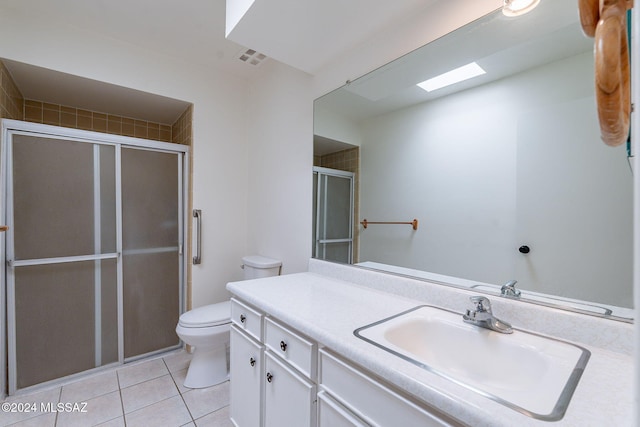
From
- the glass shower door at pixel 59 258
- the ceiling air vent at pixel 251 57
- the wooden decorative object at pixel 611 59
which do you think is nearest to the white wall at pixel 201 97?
the ceiling air vent at pixel 251 57

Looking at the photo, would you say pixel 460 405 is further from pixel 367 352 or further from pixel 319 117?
pixel 319 117

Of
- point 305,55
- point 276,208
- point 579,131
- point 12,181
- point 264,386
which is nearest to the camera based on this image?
point 579,131

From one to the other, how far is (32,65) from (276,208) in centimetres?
183

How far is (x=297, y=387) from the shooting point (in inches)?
39.1

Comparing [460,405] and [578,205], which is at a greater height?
[578,205]

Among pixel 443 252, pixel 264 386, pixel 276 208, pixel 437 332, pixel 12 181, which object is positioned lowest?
pixel 264 386

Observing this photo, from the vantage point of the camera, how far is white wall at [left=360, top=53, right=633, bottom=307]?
2.80ft

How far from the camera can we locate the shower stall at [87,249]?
180 centimetres

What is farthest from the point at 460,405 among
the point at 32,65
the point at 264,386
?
the point at 32,65

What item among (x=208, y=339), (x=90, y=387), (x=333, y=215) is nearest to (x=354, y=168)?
(x=333, y=215)

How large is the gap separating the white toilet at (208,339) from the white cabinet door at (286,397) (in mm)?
848

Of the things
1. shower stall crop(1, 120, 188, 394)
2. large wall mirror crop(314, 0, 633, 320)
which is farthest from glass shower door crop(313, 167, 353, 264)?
shower stall crop(1, 120, 188, 394)

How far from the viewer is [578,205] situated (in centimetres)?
90

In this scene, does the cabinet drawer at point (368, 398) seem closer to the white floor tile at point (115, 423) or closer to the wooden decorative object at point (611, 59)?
the wooden decorative object at point (611, 59)
